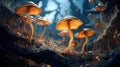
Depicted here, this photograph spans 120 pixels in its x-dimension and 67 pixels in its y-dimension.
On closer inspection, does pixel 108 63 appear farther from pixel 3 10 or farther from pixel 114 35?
pixel 3 10

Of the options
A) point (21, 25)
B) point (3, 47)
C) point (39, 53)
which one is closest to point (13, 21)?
point (21, 25)

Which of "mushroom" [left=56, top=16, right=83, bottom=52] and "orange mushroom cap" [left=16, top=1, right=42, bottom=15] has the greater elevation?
"orange mushroom cap" [left=16, top=1, right=42, bottom=15]

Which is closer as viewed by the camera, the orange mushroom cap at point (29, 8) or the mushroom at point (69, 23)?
the orange mushroom cap at point (29, 8)

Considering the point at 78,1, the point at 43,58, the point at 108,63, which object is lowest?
the point at 78,1

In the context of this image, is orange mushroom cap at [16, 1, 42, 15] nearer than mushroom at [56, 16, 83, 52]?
Yes

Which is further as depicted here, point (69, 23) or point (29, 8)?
point (69, 23)

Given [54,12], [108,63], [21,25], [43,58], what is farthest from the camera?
[54,12]

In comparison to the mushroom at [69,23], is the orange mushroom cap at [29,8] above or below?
above

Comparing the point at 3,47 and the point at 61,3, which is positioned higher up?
the point at 3,47

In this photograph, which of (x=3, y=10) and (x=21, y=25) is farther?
(x=21, y=25)

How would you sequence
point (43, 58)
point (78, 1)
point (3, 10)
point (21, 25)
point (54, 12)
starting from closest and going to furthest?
point (43, 58), point (3, 10), point (21, 25), point (78, 1), point (54, 12)

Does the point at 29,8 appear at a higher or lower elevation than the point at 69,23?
higher
